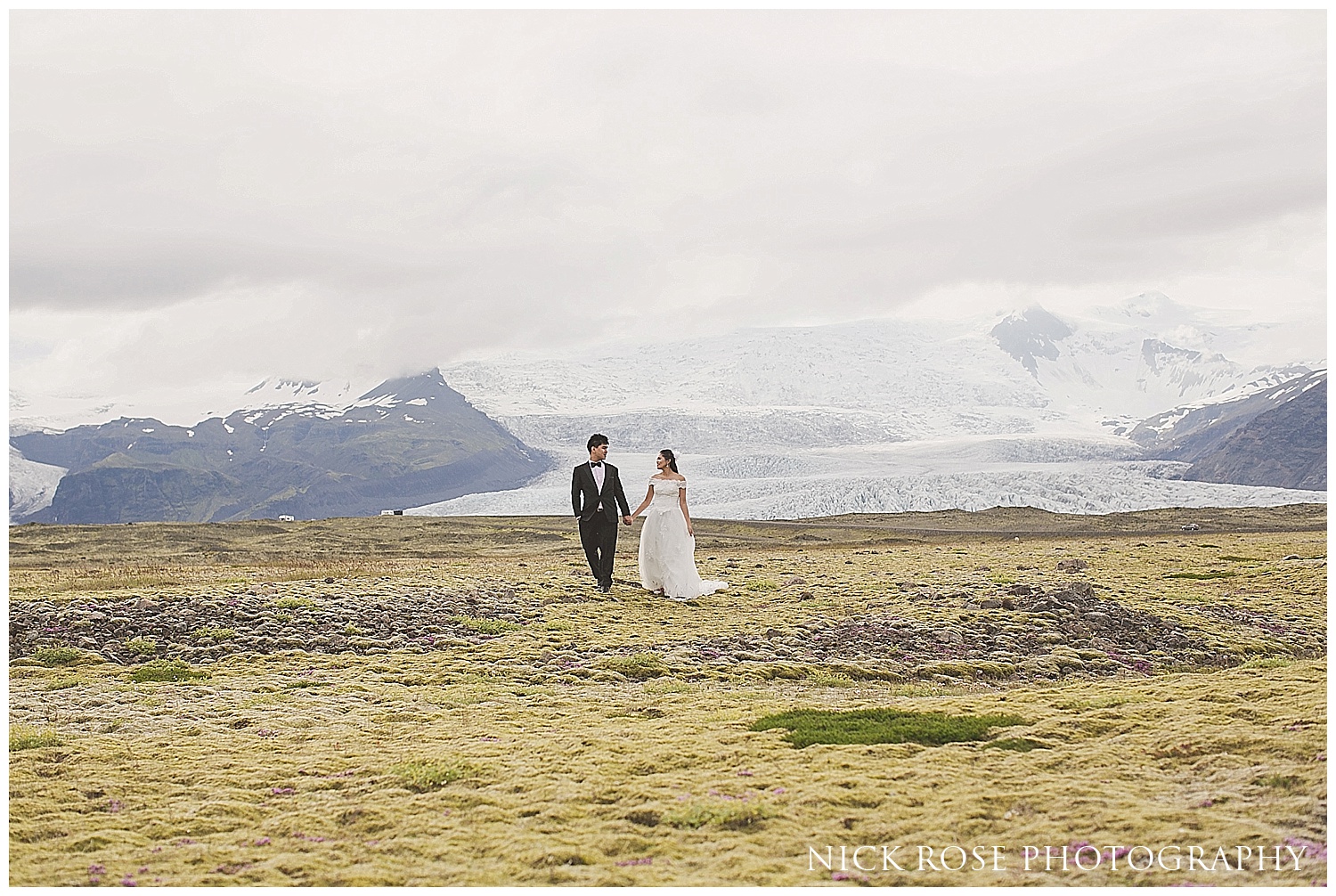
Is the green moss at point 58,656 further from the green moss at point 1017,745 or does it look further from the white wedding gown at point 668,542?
the green moss at point 1017,745

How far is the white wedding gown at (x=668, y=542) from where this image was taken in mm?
26766

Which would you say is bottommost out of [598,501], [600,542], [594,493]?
[600,542]

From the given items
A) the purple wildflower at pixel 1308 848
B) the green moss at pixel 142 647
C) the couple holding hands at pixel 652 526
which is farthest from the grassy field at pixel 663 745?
the couple holding hands at pixel 652 526

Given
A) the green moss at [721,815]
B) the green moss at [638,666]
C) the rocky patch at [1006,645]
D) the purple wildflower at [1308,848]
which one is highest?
the purple wildflower at [1308,848]

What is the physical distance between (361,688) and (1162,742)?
1144 centimetres

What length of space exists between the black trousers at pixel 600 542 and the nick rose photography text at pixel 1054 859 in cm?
1855

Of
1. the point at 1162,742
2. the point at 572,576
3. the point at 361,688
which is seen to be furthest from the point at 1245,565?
the point at 361,688

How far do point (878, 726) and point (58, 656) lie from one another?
1453 centimetres

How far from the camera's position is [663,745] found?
11.6m

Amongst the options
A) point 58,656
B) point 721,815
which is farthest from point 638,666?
point 58,656

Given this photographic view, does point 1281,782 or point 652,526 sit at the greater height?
point 652,526

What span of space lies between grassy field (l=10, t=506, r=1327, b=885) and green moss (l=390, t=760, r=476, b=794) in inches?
1.9

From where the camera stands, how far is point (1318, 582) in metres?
27.9

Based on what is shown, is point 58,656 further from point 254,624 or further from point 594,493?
point 594,493
